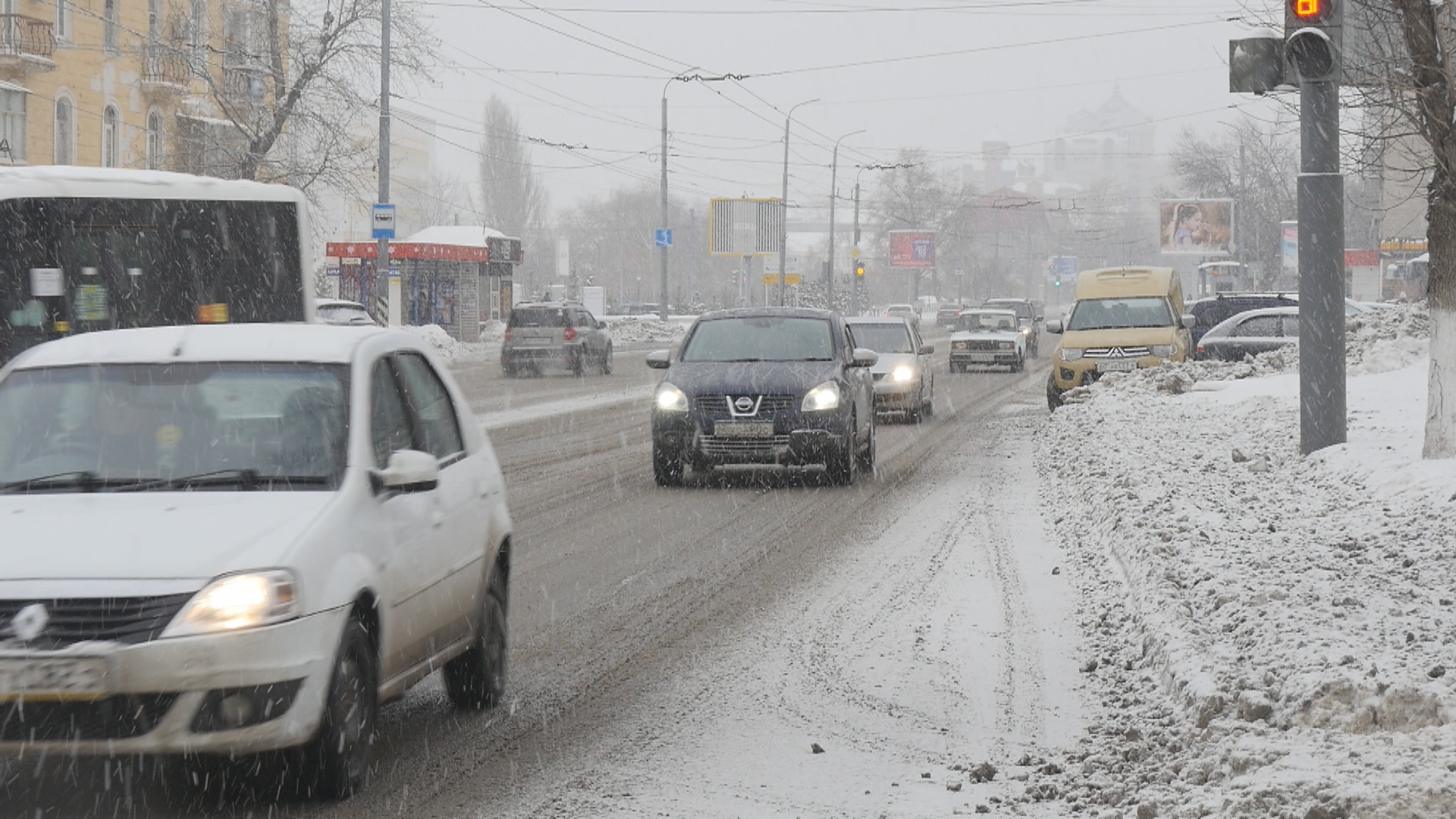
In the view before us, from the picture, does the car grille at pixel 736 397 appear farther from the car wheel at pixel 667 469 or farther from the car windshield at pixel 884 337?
the car windshield at pixel 884 337

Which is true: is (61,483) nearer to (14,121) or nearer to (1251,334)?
(1251,334)

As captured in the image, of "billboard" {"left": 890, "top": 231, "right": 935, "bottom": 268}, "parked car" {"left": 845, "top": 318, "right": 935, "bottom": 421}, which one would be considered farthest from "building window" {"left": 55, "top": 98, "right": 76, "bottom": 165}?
"billboard" {"left": 890, "top": 231, "right": 935, "bottom": 268}

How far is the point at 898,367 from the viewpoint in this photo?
80.1ft

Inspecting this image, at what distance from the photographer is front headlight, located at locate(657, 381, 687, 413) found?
613 inches

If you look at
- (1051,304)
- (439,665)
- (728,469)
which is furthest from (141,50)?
(1051,304)

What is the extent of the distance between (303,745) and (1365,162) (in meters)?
12.6

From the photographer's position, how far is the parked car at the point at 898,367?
24234mm

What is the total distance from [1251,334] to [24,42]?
2982 centimetres

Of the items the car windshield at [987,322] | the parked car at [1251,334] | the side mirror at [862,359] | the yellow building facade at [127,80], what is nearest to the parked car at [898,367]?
A: the parked car at [1251,334]

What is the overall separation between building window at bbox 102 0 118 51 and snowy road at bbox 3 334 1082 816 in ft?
122

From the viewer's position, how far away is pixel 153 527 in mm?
5199

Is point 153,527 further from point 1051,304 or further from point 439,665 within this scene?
point 1051,304

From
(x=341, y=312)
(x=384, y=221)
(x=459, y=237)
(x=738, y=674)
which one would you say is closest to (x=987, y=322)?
(x=384, y=221)

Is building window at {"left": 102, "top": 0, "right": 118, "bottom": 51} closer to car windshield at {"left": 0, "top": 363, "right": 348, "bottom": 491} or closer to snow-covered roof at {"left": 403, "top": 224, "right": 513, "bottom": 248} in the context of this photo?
snow-covered roof at {"left": 403, "top": 224, "right": 513, "bottom": 248}
